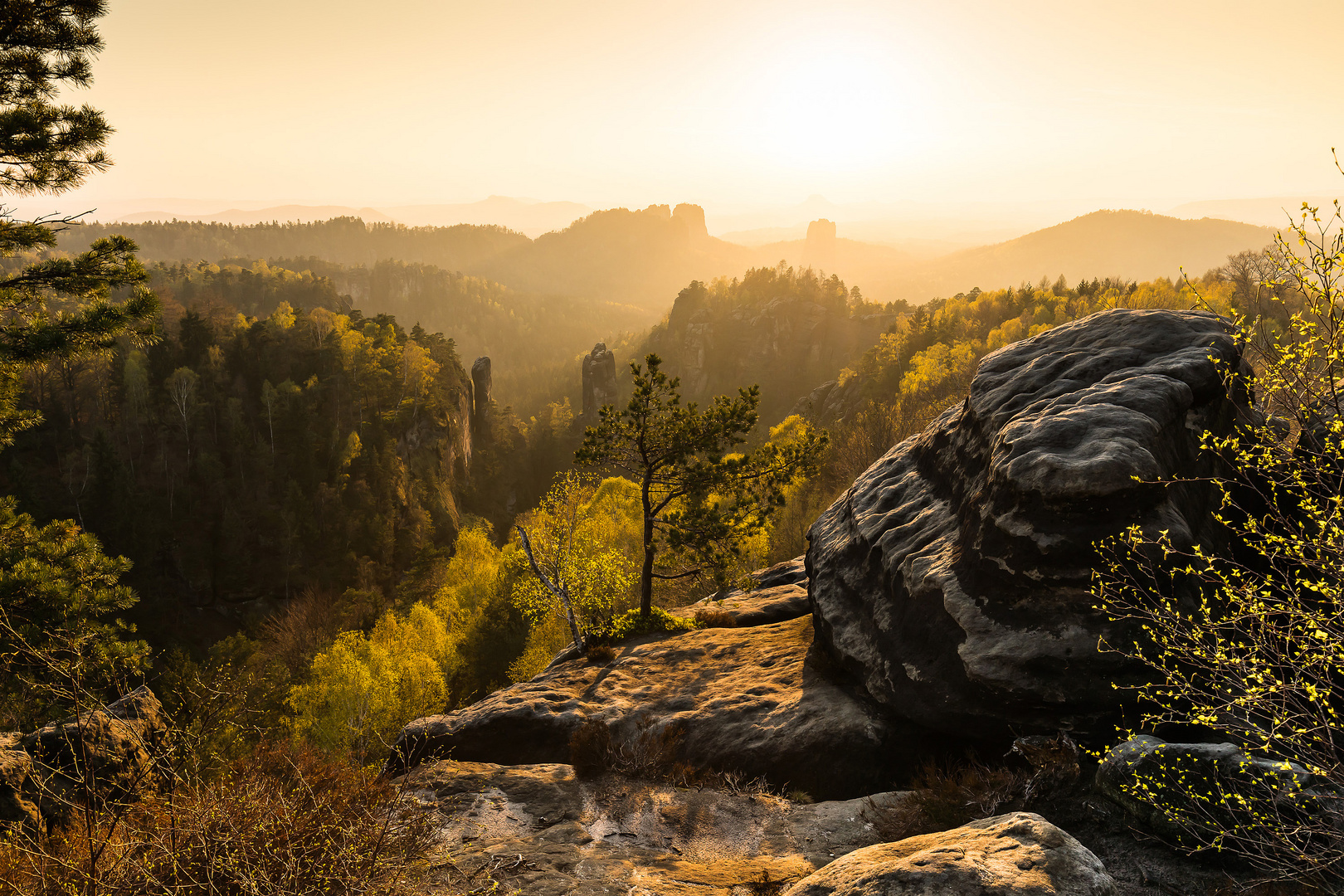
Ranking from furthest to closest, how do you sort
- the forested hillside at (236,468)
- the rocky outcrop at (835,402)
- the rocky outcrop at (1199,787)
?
the rocky outcrop at (835,402)
the forested hillside at (236,468)
the rocky outcrop at (1199,787)

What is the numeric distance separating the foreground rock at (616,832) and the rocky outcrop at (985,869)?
227 centimetres

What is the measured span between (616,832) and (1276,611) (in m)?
10.5

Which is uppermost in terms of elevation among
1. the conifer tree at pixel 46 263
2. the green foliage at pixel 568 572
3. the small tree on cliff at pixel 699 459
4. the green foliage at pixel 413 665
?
the conifer tree at pixel 46 263

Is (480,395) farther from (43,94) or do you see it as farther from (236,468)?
(43,94)

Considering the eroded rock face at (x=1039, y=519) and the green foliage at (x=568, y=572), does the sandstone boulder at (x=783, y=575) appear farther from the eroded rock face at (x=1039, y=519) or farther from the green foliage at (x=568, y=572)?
the eroded rock face at (x=1039, y=519)

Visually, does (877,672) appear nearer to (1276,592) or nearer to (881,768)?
(881,768)

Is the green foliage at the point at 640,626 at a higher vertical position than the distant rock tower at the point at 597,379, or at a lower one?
lower

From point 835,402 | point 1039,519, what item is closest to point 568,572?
point 1039,519

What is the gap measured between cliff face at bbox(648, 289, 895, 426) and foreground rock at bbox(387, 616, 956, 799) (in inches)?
4249

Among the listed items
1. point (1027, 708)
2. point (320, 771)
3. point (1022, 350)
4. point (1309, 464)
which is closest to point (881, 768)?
point (1027, 708)

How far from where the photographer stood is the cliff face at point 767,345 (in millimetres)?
126250

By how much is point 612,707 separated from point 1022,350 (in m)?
13.5

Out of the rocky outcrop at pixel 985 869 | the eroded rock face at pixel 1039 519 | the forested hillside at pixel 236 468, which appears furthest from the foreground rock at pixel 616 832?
the forested hillside at pixel 236 468

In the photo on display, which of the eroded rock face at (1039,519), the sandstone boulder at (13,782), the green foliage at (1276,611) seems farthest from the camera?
the sandstone boulder at (13,782)
